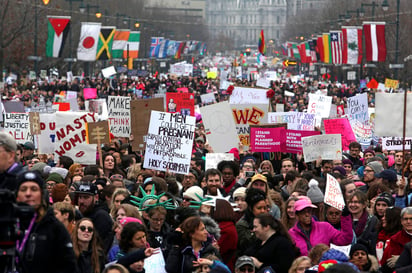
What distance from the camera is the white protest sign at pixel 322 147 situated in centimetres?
1523

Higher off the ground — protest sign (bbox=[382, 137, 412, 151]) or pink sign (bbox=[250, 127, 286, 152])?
pink sign (bbox=[250, 127, 286, 152])

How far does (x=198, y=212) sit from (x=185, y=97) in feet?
39.3

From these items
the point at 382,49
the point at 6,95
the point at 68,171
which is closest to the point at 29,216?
the point at 68,171

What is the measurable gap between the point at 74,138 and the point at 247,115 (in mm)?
3417

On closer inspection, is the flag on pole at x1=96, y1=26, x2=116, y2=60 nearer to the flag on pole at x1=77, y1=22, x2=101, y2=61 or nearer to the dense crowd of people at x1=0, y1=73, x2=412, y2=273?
the flag on pole at x1=77, y1=22, x2=101, y2=61

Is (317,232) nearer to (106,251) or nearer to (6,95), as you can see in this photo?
(106,251)

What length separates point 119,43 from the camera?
2142 inches

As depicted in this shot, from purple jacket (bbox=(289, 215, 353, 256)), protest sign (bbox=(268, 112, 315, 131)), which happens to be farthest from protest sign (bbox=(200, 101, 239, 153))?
purple jacket (bbox=(289, 215, 353, 256))

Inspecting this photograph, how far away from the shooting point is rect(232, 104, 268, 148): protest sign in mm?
18656

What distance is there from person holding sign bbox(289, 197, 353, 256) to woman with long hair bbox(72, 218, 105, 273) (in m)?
1.87

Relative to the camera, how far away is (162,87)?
5112 centimetres

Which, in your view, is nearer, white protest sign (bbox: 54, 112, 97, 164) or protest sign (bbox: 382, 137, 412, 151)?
white protest sign (bbox: 54, 112, 97, 164)

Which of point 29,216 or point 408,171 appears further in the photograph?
point 408,171

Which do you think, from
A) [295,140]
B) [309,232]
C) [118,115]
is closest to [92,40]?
[118,115]
